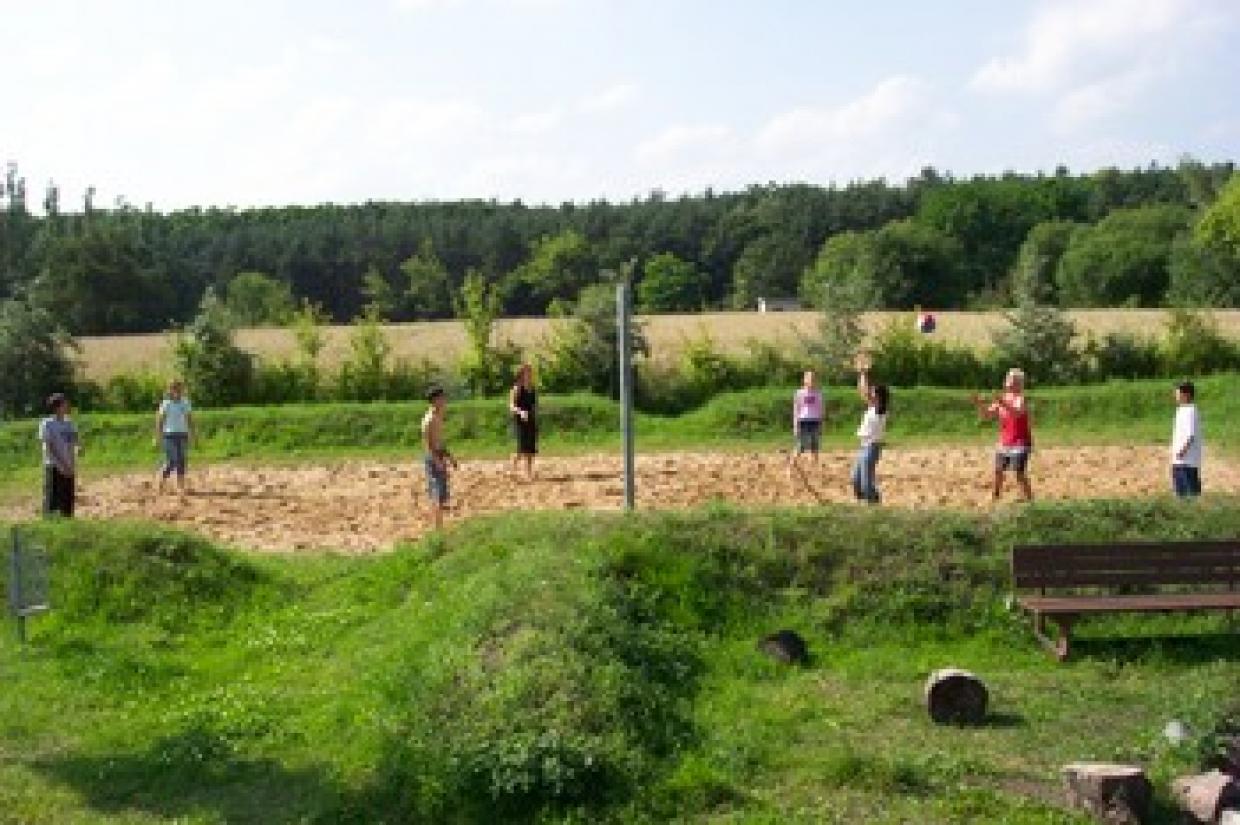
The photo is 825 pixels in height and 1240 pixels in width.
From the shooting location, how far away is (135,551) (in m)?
14.8

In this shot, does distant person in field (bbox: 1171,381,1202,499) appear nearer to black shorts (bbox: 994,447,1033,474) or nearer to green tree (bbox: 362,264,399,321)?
black shorts (bbox: 994,447,1033,474)

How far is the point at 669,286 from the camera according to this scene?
362 ft

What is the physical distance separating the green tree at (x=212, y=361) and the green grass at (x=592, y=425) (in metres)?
2.25

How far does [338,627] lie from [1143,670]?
21.2 ft

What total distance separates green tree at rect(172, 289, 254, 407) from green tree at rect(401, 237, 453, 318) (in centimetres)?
6455

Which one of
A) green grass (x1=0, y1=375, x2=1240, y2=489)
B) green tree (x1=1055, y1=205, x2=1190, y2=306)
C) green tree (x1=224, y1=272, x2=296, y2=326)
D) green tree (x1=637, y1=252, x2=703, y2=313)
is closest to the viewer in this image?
green grass (x1=0, y1=375, x2=1240, y2=489)

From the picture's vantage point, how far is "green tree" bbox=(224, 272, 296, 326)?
67.9 metres

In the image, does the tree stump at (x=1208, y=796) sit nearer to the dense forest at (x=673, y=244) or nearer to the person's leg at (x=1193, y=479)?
the person's leg at (x=1193, y=479)

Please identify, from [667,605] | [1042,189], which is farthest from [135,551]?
[1042,189]

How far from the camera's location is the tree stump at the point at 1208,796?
815 centimetres

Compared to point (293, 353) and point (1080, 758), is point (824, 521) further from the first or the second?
point (293, 353)

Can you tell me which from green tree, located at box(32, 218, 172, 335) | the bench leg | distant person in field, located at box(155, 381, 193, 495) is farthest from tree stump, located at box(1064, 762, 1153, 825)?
green tree, located at box(32, 218, 172, 335)

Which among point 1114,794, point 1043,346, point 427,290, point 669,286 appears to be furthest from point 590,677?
point 669,286

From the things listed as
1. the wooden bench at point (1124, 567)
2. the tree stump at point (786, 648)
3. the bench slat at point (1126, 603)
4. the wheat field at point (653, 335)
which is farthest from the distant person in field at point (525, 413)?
the wheat field at point (653, 335)
